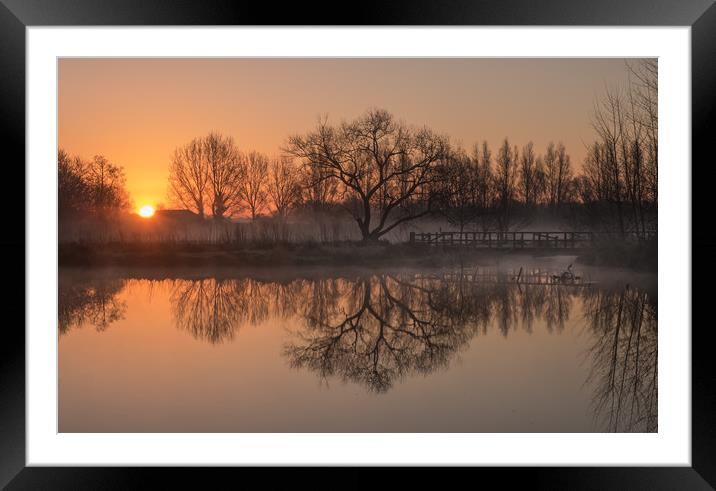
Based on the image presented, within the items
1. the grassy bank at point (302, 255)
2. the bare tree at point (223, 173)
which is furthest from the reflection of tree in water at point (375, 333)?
the bare tree at point (223, 173)

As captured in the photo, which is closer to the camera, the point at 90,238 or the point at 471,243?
the point at 90,238

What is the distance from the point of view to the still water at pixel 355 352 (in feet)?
18.0

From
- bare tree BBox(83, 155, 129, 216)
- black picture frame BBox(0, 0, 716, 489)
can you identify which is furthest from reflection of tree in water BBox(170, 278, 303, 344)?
black picture frame BBox(0, 0, 716, 489)

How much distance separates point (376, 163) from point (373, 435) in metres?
5.64

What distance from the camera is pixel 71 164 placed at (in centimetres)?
696

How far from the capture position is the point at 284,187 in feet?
25.7

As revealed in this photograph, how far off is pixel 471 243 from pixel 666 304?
470 cm

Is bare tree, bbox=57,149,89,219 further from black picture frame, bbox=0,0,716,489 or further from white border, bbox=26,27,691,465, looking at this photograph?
black picture frame, bbox=0,0,716,489

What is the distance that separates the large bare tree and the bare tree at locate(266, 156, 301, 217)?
0.63 feet

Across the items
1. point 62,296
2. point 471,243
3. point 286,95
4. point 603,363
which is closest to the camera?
point 603,363
